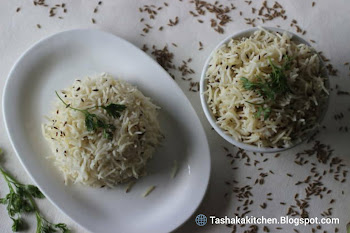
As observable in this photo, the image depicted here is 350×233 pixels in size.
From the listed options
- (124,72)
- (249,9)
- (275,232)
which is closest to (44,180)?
(124,72)

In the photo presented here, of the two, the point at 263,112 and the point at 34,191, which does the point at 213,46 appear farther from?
the point at 34,191

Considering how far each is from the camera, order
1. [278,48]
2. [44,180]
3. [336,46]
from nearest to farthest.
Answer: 1. [278,48]
2. [44,180]
3. [336,46]

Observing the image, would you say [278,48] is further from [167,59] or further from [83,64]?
[83,64]

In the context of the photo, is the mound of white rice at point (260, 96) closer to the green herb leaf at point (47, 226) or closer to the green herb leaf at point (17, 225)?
the green herb leaf at point (47, 226)

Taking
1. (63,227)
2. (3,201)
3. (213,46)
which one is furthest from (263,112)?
(3,201)

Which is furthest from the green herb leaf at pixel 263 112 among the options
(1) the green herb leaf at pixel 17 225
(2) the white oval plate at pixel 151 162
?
(1) the green herb leaf at pixel 17 225

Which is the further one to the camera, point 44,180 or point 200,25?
point 200,25

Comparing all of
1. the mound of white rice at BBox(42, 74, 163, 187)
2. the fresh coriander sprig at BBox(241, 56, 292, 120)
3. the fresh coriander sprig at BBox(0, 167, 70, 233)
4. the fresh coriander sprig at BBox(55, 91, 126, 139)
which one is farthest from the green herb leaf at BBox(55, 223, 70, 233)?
the fresh coriander sprig at BBox(241, 56, 292, 120)
